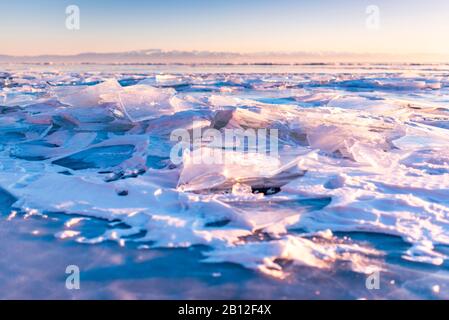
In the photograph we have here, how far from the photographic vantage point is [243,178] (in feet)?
11.8

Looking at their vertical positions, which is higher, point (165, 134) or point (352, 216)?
point (165, 134)

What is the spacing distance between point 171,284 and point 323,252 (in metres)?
0.84

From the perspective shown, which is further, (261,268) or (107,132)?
(107,132)

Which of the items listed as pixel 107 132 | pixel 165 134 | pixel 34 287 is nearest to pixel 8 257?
pixel 34 287

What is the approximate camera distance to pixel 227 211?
2.96 metres

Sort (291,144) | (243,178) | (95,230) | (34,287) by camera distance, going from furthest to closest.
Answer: (291,144), (243,178), (95,230), (34,287)

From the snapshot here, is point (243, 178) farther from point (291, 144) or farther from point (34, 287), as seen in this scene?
point (34, 287)

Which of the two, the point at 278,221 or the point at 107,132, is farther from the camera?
the point at 107,132

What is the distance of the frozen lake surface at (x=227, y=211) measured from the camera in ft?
7.07

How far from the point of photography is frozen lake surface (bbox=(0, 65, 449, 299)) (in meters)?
2.15
